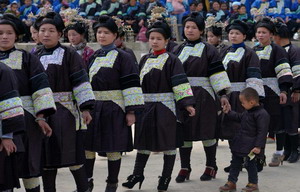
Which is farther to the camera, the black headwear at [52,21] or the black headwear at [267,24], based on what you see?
the black headwear at [267,24]

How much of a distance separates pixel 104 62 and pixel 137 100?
1.84 ft

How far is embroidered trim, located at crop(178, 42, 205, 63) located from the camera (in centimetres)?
812

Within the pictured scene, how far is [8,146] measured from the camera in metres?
5.33

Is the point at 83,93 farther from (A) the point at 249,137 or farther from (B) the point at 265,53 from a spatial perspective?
(B) the point at 265,53

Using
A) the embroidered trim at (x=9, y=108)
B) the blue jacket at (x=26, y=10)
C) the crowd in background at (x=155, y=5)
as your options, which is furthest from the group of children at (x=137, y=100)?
the blue jacket at (x=26, y=10)

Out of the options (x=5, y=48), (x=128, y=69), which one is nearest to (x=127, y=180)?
(x=128, y=69)

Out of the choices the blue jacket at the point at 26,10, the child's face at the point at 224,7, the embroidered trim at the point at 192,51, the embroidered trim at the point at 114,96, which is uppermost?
the child's face at the point at 224,7

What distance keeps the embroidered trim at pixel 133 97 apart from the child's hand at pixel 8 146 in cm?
189

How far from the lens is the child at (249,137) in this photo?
23.8ft

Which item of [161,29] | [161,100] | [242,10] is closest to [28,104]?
[161,100]

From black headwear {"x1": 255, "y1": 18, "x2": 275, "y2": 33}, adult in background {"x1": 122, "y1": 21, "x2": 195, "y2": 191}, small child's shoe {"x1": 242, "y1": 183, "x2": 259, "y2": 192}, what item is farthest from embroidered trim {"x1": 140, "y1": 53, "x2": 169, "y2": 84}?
black headwear {"x1": 255, "y1": 18, "x2": 275, "y2": 33}

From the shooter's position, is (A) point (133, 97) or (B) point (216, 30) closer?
(A) point (133, 97)

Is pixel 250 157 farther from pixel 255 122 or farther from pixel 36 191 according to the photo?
pixel 36 191

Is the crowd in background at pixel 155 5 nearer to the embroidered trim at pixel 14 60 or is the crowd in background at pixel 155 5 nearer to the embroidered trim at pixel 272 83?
the embroidered trim at pixel 272 83
